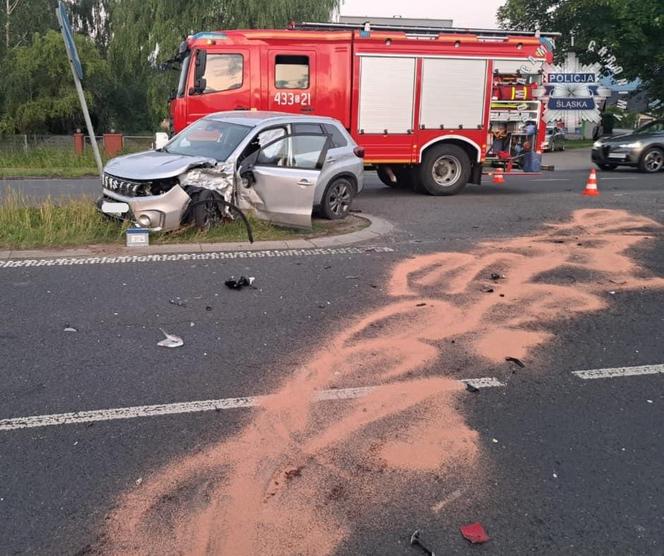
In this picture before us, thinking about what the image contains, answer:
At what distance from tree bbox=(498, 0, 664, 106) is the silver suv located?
21547mm

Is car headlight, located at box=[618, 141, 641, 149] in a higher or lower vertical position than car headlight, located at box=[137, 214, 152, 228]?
higher

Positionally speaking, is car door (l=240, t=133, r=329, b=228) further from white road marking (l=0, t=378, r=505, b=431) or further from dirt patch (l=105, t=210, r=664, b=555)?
white road marking (l=0, t=378, r=505, b=431)

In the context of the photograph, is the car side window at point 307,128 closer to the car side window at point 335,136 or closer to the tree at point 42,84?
the car side window at point 335,136

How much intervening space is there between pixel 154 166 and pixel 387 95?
6536 millimetres

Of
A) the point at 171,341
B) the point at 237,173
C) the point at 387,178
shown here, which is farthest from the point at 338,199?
the point at 171,341

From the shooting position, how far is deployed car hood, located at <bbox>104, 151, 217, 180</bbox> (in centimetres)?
839

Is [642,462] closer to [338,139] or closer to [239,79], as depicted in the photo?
[338,139]

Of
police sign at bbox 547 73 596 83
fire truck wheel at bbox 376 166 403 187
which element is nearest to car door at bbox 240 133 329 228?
fire truck wheel at bbox 376 166 403 187

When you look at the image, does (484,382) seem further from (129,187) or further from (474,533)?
(129,187)

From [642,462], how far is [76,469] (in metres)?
2.98

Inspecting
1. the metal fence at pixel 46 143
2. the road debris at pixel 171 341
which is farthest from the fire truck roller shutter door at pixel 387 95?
the metal fence at pixel 46 143

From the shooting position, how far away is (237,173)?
900 centimetres

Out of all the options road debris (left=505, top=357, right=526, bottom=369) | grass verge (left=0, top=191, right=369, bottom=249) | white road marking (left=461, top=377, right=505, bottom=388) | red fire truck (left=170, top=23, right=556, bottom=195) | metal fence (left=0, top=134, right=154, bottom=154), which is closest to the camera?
white road marking (left=461, top=377, right=505, bottom=388)

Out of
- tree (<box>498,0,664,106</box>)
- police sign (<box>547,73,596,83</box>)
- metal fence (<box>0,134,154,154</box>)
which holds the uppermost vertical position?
tree (<box>498,0,664,106</box>)
